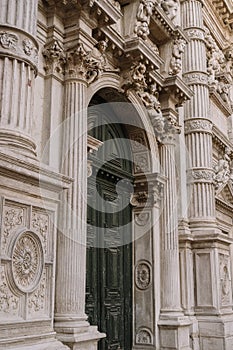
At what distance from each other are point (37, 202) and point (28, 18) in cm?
191

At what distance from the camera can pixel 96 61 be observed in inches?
248

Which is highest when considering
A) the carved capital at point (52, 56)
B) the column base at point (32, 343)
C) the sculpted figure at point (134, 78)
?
the sculpted figure at point (134, 78)

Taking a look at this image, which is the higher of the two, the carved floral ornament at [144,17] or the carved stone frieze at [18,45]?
the carved floral ornament at [144,17]

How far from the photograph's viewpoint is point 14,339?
3.64 m

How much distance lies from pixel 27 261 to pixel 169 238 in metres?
4.46

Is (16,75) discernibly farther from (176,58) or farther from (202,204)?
(202,204)

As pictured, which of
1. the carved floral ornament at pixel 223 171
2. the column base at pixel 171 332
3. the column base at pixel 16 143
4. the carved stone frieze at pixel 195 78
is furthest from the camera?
the carved floral ornament at pixel 223 171

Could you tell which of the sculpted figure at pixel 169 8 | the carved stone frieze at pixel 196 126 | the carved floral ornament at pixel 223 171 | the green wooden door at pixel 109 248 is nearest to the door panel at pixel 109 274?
the green wooden door at pixel 109 248

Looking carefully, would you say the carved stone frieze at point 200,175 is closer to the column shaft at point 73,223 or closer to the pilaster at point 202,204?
the pilaster at point 202,204

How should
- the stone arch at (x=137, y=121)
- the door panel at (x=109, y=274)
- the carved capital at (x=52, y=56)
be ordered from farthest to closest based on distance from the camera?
the stone arch at (x=137, y=121) → the door panel at (x=109, y=274) → the carved capital at (x=52, y=56)

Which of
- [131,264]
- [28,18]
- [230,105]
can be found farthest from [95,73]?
[230,105]

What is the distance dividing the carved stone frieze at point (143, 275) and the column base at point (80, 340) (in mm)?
2454

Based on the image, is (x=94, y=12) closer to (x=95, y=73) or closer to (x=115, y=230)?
(x=95, y=73)

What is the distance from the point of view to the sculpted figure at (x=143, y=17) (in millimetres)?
7641
